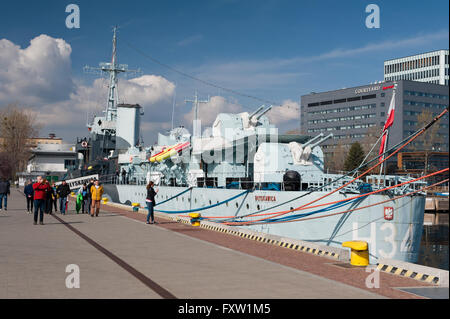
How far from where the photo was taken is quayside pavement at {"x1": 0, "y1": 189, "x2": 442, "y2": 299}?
7527 mm

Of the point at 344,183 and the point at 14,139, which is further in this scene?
the point at 14,139

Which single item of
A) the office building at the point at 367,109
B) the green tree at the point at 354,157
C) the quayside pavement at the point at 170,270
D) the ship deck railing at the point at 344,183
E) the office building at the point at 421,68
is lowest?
the quayside pavement at the point at 170,270

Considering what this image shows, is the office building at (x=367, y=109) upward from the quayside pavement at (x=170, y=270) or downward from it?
upward

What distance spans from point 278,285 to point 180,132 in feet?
103

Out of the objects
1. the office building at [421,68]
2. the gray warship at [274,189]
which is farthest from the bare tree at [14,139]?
the office building at [421,68]

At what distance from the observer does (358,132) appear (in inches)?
4582

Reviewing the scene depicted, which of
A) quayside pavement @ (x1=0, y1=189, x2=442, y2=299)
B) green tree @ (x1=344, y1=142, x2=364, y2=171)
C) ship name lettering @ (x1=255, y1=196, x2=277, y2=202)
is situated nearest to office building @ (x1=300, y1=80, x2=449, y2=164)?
green tree @ (x1=344, y1=142, x2=364, y2=171)

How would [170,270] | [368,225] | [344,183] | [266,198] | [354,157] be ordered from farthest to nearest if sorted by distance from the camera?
[354,157] → [266,198] → [344,183] → [368,225] → [170,270]

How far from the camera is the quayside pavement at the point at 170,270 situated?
24.7 feet

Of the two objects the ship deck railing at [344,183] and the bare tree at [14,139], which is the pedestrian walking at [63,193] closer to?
the ship deck railing at [344,183]

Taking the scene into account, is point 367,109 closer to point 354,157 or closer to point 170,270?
point 354,157

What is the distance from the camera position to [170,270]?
940 cm

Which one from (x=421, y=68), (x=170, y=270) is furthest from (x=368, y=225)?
(x=421, y=68)
